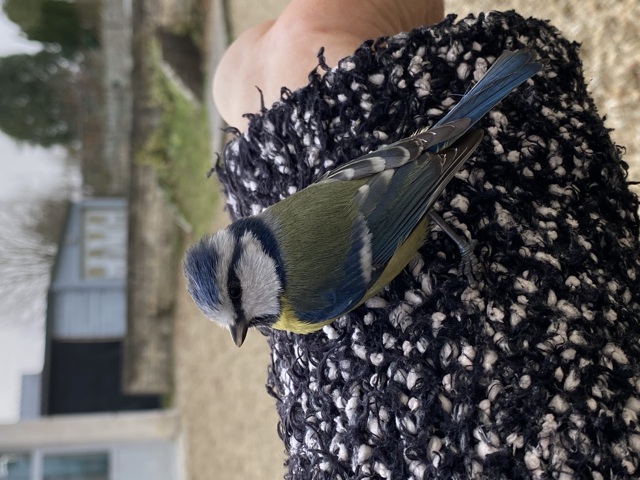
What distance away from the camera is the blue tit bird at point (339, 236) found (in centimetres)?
108

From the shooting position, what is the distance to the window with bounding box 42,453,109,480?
5.45 m

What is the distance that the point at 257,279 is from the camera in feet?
3.91

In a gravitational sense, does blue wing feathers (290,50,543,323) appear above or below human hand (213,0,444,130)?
below

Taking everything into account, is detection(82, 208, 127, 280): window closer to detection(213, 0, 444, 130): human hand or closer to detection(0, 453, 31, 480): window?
detection(0, 453, 31, 480): window

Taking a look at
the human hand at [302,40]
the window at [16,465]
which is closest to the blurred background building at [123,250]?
the window at [16,465]

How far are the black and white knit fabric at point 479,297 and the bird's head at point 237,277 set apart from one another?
0.08 metres

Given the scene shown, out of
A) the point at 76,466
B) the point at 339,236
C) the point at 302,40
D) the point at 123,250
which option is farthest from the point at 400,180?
the point at 123,250

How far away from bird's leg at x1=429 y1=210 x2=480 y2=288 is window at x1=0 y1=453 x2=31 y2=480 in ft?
18.1

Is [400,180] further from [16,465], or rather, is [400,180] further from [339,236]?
[16,465]

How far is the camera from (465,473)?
0.87 m

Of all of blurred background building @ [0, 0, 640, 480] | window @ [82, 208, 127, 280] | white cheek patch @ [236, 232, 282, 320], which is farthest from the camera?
window @ [82, 208, 127, 280]

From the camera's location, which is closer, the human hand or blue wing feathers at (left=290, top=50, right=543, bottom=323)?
blue wing feathers at (left=290, top=50, right=543, bottom=323)

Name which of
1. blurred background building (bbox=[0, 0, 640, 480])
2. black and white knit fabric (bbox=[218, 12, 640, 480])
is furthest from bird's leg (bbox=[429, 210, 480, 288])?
blurred background building (bbox=[0, 0, 640, 480])

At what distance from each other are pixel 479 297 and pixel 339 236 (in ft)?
1.11
